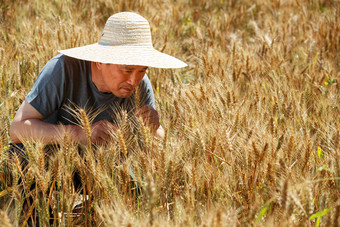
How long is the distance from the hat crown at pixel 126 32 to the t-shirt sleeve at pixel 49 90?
0.27m

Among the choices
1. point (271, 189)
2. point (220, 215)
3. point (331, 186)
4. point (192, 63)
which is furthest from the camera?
point (192, 63)

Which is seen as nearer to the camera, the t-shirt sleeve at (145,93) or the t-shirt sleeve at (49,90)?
the t-shirt sleeve at (49,90)

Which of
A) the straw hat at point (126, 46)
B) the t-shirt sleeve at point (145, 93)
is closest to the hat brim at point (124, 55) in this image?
the straw hat at point (126, 46)

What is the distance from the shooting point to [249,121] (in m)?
1.93

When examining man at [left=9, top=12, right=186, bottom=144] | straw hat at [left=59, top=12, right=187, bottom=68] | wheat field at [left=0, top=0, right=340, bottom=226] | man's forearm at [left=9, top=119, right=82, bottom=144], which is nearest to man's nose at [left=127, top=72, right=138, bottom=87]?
man at [left=9, top=12, right=186, bottom=144]

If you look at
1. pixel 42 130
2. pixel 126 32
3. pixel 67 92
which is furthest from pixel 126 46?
pixel 42 130

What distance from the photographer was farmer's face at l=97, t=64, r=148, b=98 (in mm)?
1822

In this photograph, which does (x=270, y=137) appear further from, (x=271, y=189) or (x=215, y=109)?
(x=215, y=109)

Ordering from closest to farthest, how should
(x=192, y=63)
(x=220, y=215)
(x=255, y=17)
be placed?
(x=220, y=215), (x=192, y=63), (x=255, y=17)

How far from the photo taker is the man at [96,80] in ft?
5.84

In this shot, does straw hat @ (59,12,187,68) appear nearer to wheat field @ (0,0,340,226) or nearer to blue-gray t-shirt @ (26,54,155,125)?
blue-gray t-shirt @ (26,54,155,125)

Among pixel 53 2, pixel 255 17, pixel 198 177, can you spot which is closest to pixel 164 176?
pixel 198 177

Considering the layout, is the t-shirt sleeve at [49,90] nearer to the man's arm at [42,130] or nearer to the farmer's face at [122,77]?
the man's arm at [42,130]

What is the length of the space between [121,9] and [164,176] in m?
3.27
